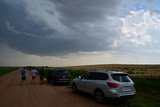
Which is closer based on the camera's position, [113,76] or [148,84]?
[113,76]

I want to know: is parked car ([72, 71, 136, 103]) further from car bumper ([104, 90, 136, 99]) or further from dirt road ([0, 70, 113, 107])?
dirt road ([0, 70, 113, 107])

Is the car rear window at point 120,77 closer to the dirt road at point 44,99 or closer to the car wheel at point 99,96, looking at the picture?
the car wheel at point 99,96

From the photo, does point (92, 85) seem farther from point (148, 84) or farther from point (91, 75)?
point (148, 84)

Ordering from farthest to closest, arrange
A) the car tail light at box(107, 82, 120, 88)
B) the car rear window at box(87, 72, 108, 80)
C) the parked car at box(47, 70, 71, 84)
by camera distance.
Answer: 1. the parked car at box(47, 70, 71, 84)
2. the car rear window at box(87, 72, 108, 80)
3. the car tail light at box(107, 82, 120, 88)

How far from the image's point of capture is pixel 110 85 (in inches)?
544

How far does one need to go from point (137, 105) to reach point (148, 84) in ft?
33.5

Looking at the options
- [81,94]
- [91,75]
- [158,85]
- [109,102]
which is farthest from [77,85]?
[158,85]

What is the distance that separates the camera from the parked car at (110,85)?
538 inches

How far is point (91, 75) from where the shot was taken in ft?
53.6

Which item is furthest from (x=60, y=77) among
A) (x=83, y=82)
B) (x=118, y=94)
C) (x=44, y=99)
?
(x=118, y=94)

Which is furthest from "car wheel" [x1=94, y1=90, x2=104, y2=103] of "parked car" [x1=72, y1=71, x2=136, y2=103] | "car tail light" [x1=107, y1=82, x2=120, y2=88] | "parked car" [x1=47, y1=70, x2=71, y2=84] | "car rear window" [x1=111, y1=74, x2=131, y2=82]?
"parked car" [x1=47, y1=70, x2=71, y2=84]

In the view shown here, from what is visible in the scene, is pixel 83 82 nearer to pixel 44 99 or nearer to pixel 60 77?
pixel 44 99

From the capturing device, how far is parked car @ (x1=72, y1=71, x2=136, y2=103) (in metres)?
13.7

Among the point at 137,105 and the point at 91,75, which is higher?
the point at 91,75
